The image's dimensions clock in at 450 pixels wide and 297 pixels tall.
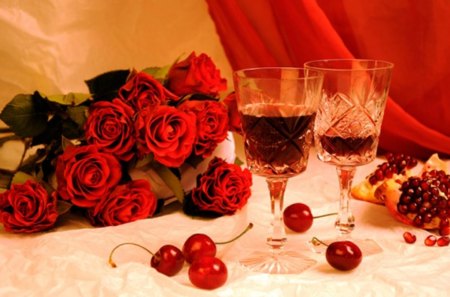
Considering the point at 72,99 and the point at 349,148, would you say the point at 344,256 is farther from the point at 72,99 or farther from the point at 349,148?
the point at 72,99

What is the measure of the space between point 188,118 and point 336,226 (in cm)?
38

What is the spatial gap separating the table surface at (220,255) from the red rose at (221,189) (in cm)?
3

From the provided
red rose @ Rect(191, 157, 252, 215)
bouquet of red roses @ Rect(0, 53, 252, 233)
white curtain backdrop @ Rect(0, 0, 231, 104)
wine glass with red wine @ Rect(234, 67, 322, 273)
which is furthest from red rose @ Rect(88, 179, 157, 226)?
white curtain backdrop @ Rect(0, 0, 231, 104)

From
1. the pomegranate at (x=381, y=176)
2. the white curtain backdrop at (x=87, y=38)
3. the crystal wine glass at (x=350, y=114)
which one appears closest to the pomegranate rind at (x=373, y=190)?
the pomegranate at (x=381, y=176)

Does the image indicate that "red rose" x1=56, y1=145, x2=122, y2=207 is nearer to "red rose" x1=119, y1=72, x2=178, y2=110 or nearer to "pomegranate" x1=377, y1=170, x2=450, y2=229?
"red rose" x1=119, y1=72, x2=178, y2=110

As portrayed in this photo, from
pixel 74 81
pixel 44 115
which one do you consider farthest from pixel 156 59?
pixel 44 115

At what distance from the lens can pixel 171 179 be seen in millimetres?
1566

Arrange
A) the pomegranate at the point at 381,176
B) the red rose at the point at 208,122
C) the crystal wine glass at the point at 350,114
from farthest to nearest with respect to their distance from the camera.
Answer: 1. the pomegranate at the point at 381,176
2. the red rose at the point at 208,122
3. the crystal wine glass at the point at 350,114

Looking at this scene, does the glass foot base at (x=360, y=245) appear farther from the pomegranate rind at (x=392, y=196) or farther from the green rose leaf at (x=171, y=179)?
the green rose leaf at (x=171, y=179)

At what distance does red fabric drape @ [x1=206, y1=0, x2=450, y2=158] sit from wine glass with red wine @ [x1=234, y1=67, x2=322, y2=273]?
32.7 inches

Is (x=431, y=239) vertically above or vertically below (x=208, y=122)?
below

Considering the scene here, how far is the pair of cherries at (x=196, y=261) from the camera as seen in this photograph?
120cm

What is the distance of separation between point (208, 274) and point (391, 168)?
2.04ft

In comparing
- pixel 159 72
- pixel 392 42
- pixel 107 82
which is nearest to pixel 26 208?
pixel 107 82
